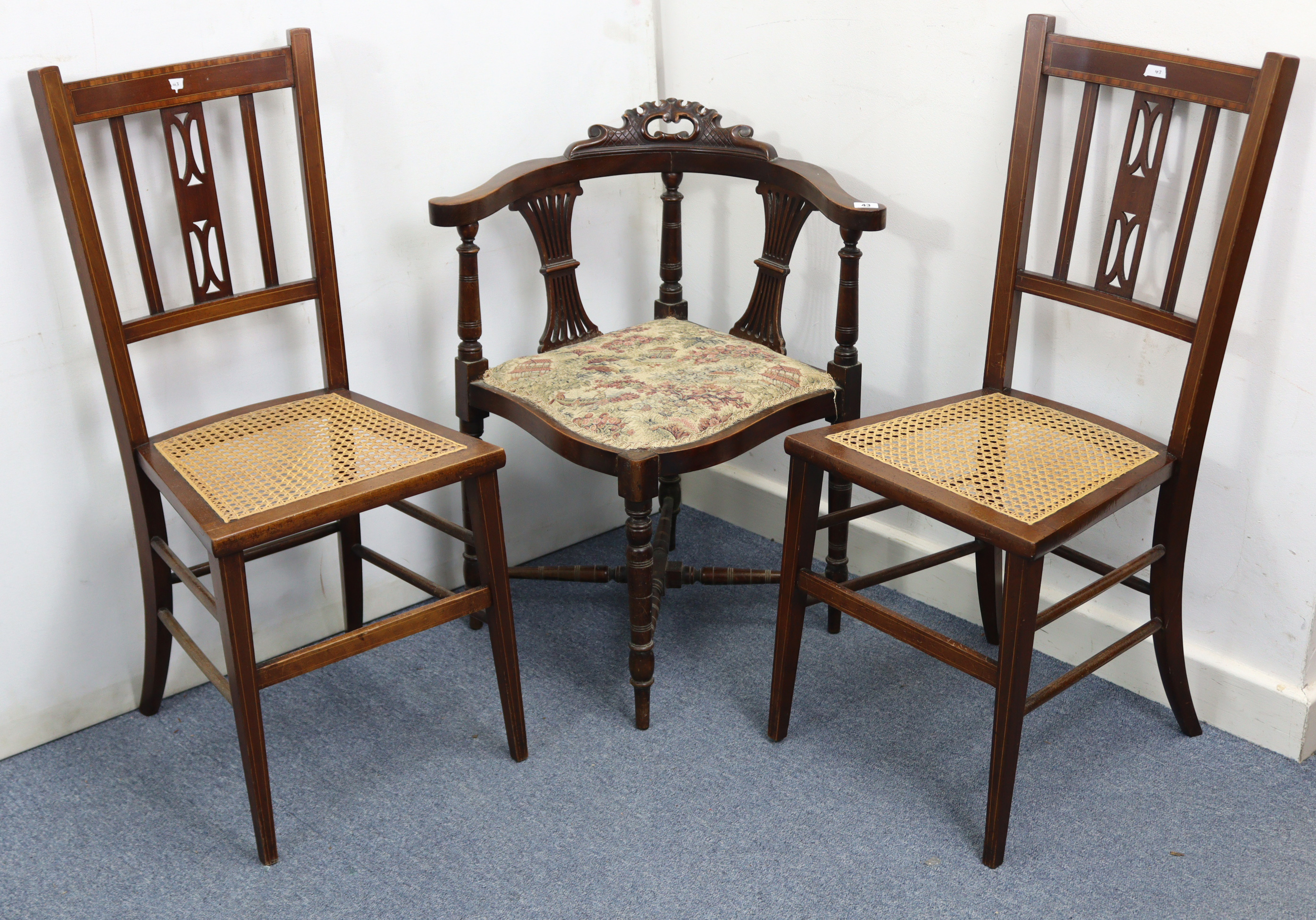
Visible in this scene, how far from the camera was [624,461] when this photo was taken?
5.65 ft

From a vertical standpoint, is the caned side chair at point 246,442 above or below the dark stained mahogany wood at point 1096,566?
above

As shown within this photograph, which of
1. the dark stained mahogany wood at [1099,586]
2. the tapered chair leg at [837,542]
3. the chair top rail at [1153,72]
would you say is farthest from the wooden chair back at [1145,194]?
the tapered chair leg at [837,542]

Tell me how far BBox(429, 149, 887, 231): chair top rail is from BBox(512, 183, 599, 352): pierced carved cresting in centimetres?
3

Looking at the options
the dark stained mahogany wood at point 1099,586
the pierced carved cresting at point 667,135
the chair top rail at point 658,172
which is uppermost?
the pierced carved cresting at point 667,135

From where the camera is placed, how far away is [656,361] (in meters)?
2.02

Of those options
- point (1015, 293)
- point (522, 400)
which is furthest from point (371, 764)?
Answer: point (1015, 293)

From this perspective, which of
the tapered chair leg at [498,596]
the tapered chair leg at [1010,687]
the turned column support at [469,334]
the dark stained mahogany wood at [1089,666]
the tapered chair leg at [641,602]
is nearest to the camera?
the tapered chair leg at [1010,687]

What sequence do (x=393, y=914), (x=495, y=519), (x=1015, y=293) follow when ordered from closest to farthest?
(x=393, y=914) → (x=495, y=519) → (x=1015, y=293)

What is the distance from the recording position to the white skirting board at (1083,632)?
1.85m

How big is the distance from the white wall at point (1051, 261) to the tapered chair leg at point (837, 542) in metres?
0.19

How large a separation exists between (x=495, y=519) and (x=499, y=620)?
163 millimetres

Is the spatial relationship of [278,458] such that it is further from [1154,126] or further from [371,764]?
[1154,126]

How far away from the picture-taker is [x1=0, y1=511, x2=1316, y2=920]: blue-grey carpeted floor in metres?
1.61

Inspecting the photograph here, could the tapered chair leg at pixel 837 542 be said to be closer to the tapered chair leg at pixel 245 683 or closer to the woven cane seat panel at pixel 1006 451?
the woven cane seat panel at pixel 1006 451
